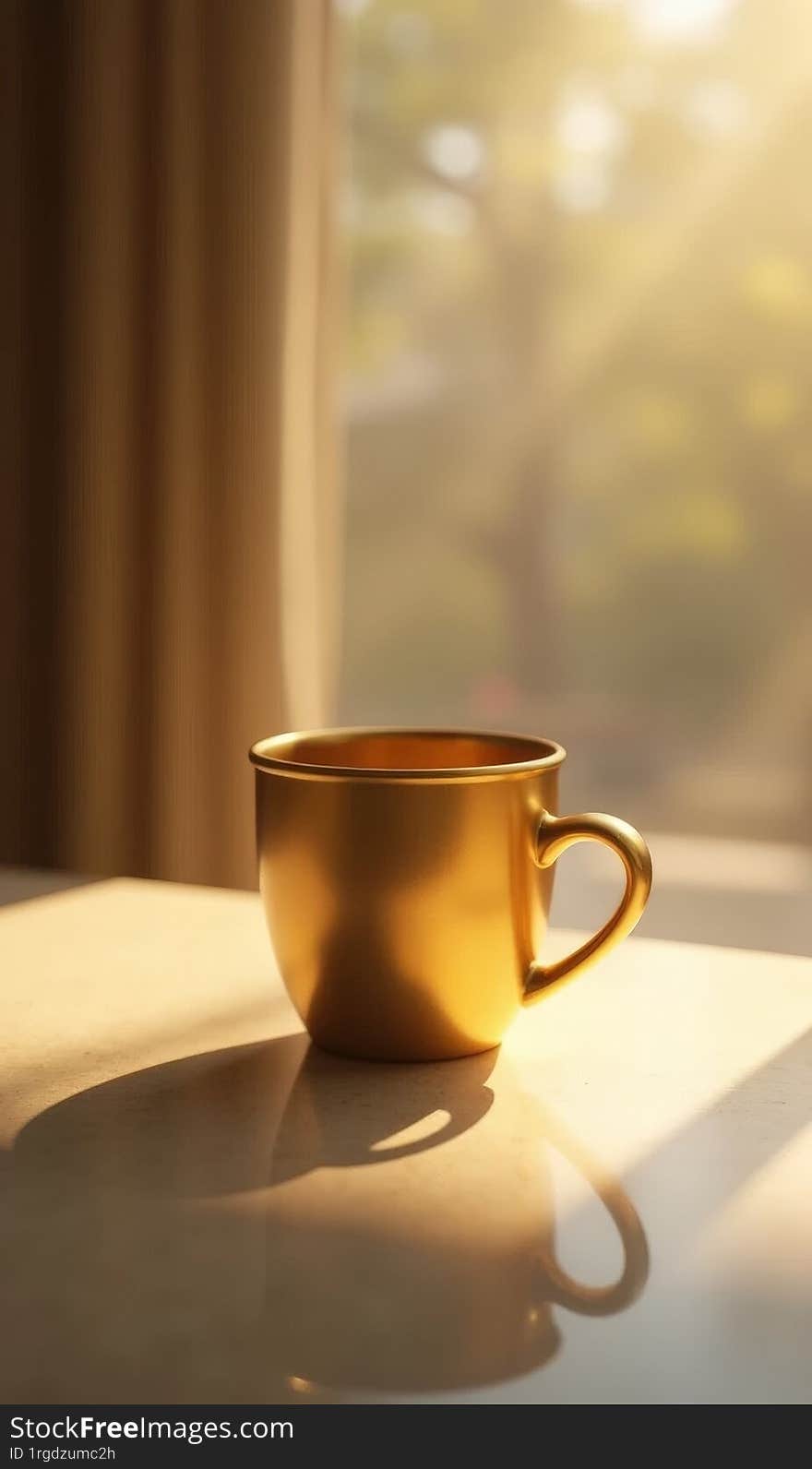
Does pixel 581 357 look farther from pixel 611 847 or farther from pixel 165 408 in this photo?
pixel 611 847

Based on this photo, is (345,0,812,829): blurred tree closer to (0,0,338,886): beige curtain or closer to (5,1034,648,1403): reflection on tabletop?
(0,0,338,886): beige curtain

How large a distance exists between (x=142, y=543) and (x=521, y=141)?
0.95 m

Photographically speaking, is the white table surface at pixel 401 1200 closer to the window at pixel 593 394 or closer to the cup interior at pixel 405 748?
the cup interior at pixel 405 748

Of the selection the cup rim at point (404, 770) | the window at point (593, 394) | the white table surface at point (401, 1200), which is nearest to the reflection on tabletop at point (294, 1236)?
the white table surface at point (401, 1200)

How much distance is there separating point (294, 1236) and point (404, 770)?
188 millimetres

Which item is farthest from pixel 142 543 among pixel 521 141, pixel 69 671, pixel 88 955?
pixel 521 141

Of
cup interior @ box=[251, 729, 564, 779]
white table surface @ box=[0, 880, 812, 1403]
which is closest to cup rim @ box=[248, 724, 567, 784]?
cup interior @ box=[251, 729, 564, 779]

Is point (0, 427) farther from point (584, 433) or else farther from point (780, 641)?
point (780, 641)

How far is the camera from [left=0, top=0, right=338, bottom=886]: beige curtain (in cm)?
136

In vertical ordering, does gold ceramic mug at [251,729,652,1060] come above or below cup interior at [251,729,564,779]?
below

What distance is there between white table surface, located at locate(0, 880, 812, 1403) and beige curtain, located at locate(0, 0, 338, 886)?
762 millimetres

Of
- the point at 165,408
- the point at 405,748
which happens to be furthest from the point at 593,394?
the point at 405,748

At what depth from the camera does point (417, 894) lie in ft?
1.70

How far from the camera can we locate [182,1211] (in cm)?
44
